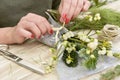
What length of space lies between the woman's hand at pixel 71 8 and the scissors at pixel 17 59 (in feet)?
0.75

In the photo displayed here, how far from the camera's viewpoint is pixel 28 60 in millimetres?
996

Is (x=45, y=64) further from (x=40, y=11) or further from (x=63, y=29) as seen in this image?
(x=40, y=11)

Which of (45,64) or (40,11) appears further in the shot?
(40,11)

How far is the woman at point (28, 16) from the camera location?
3.46 feet

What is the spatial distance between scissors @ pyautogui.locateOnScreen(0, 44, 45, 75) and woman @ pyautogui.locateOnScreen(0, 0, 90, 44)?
0.04 m

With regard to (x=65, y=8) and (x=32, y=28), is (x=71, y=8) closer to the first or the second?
(x=65, y=8)

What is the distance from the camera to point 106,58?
3.22 ft

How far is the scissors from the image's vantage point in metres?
0.94

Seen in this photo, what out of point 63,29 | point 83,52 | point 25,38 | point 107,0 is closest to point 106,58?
point 83,52

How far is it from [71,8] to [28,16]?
0.19 meters

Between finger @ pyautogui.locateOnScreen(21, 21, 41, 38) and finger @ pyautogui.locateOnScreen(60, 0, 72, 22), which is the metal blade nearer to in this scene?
finger @ pyautogui.locateOnScreen(21, 21, 41, 38)

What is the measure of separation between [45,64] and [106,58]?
0.68ft

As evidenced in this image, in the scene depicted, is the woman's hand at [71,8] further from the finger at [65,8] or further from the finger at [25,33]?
the finger at [25,33]

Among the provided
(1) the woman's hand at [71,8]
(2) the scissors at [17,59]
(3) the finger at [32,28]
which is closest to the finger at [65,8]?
(1) the woman's hand at [71,8]
